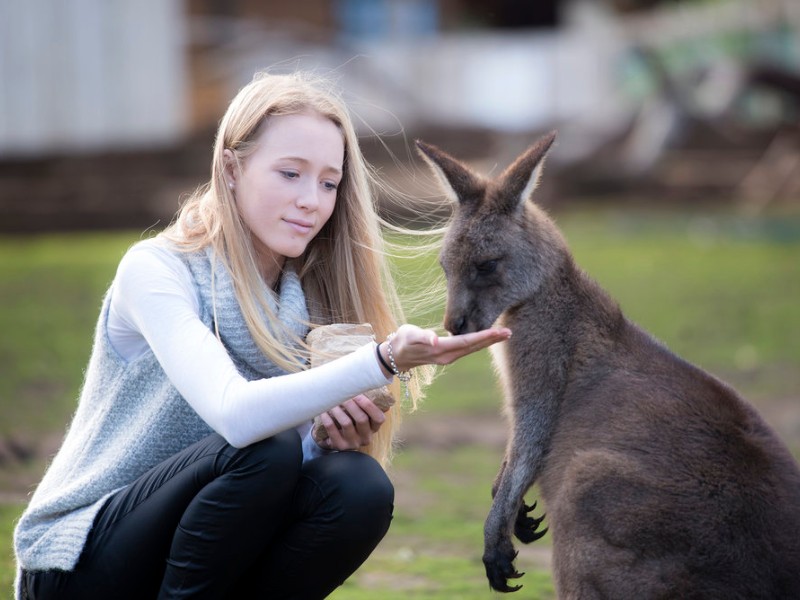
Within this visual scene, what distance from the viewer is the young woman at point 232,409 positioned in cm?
269

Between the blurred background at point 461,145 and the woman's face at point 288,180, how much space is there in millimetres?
2002

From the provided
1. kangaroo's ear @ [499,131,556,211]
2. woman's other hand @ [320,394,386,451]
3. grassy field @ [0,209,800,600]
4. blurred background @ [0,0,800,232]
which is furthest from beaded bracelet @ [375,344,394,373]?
blurred background @ [0,0,800,232]

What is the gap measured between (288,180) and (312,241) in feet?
1.03

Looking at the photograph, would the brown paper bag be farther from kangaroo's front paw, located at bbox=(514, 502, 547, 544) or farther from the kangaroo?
kangaroo's front paw, located at bbox=(514, 502, 547, 544)

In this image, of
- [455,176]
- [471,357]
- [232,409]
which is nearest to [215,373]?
[232,409]

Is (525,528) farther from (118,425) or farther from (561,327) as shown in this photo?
(118,425)

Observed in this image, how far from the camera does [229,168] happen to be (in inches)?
119

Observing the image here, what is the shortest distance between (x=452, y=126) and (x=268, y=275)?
13.2m

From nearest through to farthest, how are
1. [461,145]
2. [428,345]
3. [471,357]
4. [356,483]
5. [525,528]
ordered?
[428,345], [356,483], [525,528], [471,357], [461,145]

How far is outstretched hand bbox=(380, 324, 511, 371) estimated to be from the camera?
8.54ft

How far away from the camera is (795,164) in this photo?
1413 centimetres

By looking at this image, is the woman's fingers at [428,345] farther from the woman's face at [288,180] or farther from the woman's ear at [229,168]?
the woman's ear at [229,168]

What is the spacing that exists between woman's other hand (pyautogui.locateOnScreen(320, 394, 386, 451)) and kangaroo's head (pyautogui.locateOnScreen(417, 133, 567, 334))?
43 cm

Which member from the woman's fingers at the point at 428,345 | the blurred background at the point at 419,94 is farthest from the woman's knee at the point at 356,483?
the blurred background at the point at 419,94
